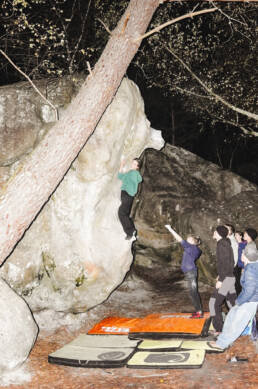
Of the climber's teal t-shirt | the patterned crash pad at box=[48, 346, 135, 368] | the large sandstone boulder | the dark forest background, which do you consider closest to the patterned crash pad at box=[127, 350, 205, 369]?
the patterned crash pad at box=[48, 346, 135, 368]

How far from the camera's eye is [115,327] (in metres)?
8.84

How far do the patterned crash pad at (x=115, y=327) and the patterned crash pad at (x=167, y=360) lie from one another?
3.96 ft

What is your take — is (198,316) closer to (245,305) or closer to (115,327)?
(245,305)

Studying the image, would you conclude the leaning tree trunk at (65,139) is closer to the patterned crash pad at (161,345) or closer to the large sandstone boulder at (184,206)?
the patterned crash pad at (161,345)

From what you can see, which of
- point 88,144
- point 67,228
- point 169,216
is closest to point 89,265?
point 67,228

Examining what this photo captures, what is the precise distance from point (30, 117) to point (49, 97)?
2.39ft

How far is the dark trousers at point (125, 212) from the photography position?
920cm

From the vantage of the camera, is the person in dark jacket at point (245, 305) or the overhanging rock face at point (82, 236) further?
the overhanging rock face at point (82, 236)

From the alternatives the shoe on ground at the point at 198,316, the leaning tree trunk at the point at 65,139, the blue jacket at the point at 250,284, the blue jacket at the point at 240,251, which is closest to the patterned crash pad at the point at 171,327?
the shoe on ground at the point at 198,316

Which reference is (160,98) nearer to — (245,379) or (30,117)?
(30,117)

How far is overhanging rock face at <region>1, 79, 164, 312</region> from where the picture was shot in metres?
8.96

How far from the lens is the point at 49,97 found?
30.3 ft

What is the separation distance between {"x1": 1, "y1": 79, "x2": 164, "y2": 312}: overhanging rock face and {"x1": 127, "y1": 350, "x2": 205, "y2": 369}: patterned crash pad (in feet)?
8.44

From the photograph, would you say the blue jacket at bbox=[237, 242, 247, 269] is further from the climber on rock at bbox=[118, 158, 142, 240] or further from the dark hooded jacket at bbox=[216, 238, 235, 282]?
the climber on rock at bbox=[118, 158, 142, 240]
